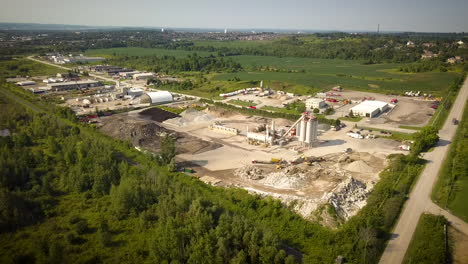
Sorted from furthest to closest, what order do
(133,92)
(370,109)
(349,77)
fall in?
(349,77), (133,92), (370,109)

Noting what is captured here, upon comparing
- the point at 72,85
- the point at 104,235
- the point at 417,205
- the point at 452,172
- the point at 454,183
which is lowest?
the point at 104,235

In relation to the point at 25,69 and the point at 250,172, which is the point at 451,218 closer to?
the point at 250,172

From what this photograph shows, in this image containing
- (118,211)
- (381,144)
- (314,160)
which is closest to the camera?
(118,211)

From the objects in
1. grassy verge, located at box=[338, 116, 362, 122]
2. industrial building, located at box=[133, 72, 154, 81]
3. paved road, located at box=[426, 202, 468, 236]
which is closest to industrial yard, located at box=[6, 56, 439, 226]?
grassy verge, located at box=[338, 116, 362, 122]

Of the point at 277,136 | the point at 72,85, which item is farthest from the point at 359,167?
the point at 72,85

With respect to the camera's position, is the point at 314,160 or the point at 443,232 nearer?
the point at 443,232

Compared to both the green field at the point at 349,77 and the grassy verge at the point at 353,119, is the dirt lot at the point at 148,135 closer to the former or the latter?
the grassy verge at the point at 353,119

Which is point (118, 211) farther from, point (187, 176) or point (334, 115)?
point (334, 115)

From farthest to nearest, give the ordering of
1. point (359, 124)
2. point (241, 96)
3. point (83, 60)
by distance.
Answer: point (83, 60), point (241, 96), point (359, 124)

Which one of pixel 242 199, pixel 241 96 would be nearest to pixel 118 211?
pixel 242 199
